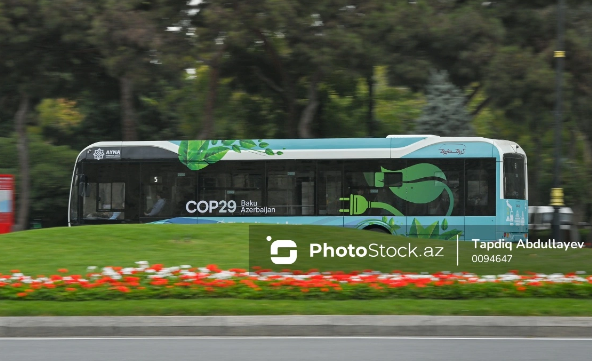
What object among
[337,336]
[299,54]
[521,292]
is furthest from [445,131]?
[337,336]

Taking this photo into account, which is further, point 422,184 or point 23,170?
point 23,170

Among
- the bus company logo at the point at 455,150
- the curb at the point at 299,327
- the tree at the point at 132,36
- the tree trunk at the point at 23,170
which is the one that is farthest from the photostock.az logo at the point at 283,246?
the tree trunk at the point at 23,170

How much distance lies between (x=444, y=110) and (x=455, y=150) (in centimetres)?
1024

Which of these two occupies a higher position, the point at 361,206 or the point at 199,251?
the point at 361,206

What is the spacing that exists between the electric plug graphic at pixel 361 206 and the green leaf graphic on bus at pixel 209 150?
271 centimetres

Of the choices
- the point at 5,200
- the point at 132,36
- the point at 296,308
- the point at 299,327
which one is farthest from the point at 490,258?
the point at 132,36

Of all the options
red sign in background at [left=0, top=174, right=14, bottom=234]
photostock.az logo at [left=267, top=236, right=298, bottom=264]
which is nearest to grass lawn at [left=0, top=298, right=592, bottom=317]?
photostock.az logo at [left=267, top=236, right=298, bottom=264]

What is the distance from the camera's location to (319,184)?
24234 millimetres

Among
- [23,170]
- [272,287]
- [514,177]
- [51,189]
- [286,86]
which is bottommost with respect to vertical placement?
[272,287]

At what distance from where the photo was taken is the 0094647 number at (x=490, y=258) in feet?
52.2

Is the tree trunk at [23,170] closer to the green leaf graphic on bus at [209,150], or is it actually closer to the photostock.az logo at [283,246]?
the green leaf graphic on bus at [209,150]

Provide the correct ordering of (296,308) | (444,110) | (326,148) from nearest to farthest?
1. (296,308)
2. (326,148)
3. (444,110)

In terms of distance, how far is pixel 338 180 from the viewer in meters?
24.2

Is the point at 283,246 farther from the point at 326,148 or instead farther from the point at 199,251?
the point at 326,148
